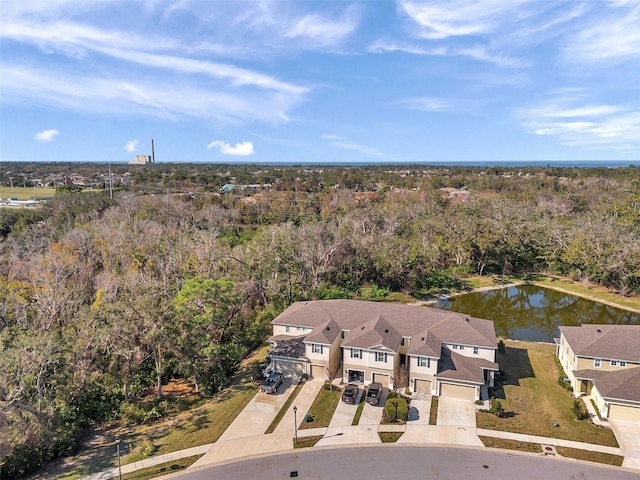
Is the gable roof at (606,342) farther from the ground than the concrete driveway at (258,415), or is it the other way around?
the gable roof at (606,342)

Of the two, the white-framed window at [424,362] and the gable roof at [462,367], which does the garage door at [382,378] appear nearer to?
the white-framed window at [424,362]

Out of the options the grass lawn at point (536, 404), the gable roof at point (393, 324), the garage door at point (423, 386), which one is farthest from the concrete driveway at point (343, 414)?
the grass lawn at point (536, 404)

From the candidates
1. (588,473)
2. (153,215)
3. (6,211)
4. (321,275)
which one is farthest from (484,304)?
(6,211)

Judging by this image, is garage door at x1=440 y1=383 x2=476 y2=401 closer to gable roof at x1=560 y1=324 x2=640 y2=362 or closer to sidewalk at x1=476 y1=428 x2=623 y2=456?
sidewalk at x1=476 y1=428 x2=623 y2=456

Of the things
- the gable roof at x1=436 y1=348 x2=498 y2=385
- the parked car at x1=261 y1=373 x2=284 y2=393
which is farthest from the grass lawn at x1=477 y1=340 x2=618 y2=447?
the parked car at x1=261 y1=373 x2=284 y2=393

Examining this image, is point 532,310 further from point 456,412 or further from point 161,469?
point 161,469
